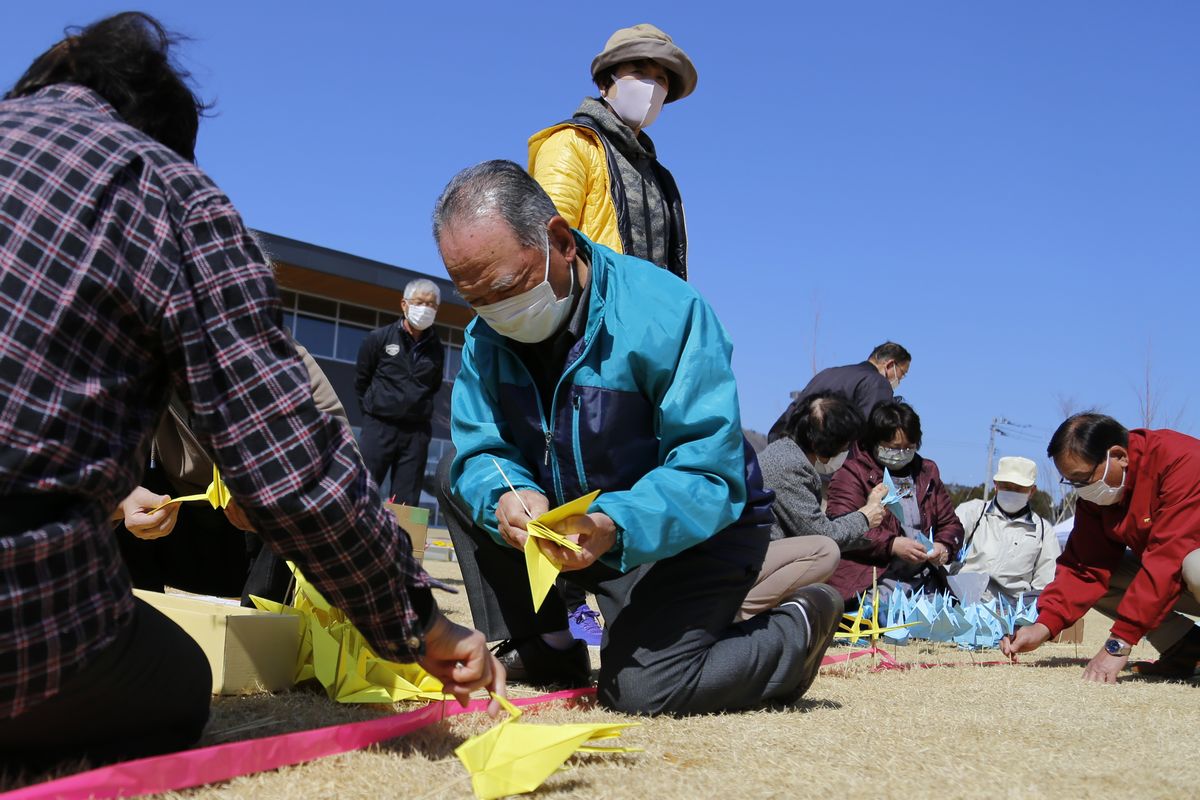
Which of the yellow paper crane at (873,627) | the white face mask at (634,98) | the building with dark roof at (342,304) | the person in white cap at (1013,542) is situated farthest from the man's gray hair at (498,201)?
the building with dark roof at (342,304)

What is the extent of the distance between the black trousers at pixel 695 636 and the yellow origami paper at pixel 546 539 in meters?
0.47

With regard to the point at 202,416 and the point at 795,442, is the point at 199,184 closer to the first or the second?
the point at 202,416

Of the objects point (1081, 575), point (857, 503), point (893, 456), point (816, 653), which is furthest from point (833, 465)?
point (816, 653)

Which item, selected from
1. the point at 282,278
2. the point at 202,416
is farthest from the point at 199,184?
the point at 282,278

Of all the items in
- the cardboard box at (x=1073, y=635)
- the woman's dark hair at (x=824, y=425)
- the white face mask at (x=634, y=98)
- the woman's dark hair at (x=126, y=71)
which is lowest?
the cardboard box at (x=1073, y=635)

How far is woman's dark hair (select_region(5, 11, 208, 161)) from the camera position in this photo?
66.9 inches

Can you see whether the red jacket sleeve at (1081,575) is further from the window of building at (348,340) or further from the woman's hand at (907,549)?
the window of building at (348,340)

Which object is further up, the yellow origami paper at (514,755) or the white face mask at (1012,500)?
the white face mask at (1012,500)

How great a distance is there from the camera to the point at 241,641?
101 inches

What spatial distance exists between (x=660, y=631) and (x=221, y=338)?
4.85ft

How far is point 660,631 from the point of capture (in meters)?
2.64

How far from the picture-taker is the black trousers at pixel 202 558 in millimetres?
3359

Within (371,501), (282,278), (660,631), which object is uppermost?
(282,278)

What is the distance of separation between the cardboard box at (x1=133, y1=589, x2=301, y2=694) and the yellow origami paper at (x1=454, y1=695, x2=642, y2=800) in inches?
38.7
